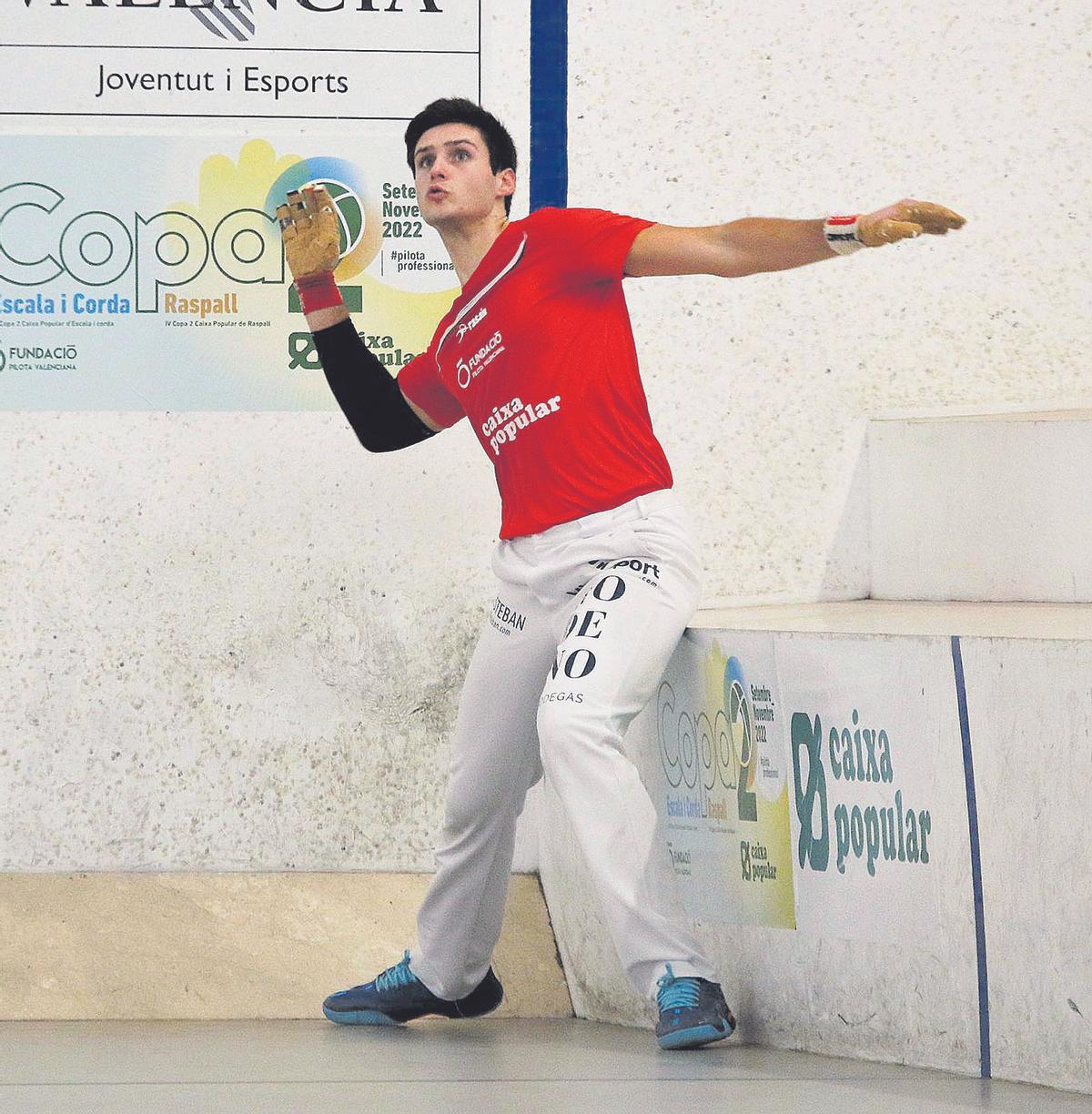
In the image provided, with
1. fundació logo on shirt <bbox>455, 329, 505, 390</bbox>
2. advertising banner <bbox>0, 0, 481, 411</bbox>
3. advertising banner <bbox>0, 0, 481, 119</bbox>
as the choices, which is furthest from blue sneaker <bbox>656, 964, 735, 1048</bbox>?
advertising banner <bbox>0, 0, 481, 119</bbox>

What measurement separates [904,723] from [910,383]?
1.38 metres

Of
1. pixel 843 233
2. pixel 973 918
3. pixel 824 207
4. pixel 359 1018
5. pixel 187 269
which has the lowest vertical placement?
pixel 359 1018

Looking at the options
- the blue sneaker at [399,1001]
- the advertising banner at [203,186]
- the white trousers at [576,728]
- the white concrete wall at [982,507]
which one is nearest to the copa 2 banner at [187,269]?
the advertising banner at [203,186]

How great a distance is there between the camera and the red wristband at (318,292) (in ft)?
9.98

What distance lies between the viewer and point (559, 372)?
273 cm

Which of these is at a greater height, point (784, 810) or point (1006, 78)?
point (1006, 78)

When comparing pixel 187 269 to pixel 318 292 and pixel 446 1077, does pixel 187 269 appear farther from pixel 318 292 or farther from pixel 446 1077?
pixel 446 1077

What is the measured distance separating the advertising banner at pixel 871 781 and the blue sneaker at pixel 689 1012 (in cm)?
18

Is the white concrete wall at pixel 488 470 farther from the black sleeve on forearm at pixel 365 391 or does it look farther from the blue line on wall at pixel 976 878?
the blue line on wall at pixel 976 878

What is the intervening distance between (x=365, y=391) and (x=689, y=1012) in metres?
1.22

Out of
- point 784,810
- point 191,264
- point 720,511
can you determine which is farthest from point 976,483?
point 191,264

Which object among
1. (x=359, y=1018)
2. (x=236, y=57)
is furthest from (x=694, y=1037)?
(x=236, y=57)

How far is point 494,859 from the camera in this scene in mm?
2865

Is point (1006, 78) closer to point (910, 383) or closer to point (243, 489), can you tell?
point (910, 383)
